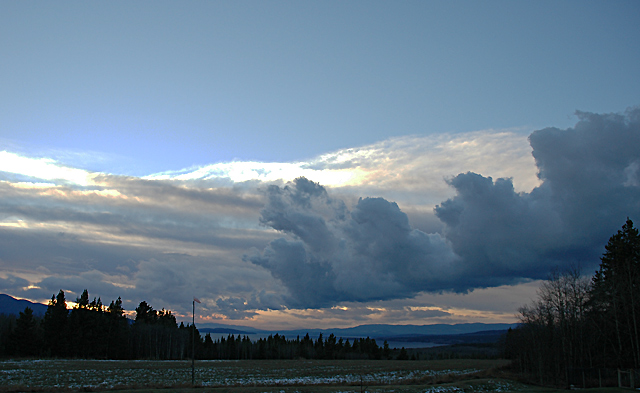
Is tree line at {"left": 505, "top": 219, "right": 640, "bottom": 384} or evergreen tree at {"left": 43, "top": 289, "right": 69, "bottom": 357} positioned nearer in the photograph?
tree line at {"left": 505, "top": 219, "right": 640, "bottom": 384}

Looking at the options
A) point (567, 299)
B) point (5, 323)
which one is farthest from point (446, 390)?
point (5, 323)

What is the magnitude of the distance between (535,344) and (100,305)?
370 ft

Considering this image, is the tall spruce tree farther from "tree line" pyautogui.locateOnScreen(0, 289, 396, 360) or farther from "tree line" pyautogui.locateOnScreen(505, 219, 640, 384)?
"tree line" pyautogui.locateOnScreen(0, 289, 396, 360)

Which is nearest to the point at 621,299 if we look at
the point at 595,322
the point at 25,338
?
the point at 595,322

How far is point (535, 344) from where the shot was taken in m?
61.3

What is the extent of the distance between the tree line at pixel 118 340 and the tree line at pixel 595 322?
5053cm

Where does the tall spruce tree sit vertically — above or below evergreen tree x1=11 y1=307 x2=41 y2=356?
above

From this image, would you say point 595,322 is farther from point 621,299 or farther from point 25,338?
point 25,338

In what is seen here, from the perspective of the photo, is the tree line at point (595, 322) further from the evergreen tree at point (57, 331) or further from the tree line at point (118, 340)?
the evergreen tree at point (57, 331)

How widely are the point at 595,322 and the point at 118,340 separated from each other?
112666 mm

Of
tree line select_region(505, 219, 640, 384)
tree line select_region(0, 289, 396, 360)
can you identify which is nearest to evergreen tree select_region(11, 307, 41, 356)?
tree line select_region(0, 289, 396, 360)

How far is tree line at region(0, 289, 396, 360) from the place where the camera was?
4195 inches

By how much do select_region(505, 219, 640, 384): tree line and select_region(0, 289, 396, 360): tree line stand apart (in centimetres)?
5053

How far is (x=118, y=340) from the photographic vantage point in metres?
125
